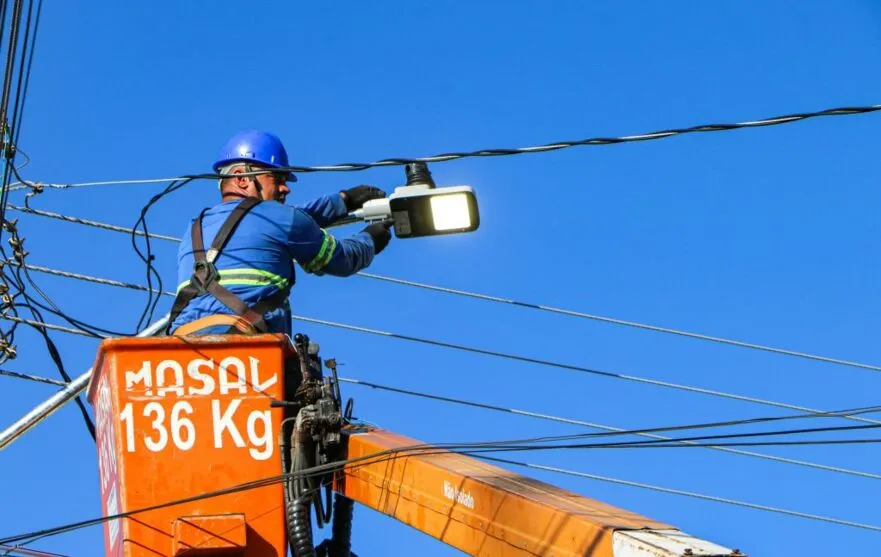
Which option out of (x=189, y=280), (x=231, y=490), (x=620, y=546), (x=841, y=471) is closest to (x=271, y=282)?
(x=189, y=280)

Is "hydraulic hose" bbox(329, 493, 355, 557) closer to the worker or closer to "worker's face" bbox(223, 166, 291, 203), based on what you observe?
the worker

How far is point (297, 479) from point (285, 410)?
356 millimetres

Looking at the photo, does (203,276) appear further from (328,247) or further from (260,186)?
(260,186)

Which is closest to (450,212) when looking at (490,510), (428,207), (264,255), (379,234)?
(428,207)

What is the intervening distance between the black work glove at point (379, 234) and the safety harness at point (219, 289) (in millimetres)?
740

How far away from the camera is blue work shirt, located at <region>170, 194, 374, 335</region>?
24.2ft

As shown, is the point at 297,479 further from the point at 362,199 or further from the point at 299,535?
the point at 362,199

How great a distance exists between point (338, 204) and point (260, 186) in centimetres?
57

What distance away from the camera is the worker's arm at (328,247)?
25.0 ft

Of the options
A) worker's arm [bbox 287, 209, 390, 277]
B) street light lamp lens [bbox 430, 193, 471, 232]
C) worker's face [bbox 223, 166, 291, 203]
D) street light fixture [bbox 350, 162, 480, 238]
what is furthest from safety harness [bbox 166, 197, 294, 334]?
street light lamp lens [bbox 430, 193, 471, 232]

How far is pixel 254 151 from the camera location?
8266 millimetres

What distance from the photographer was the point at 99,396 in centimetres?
700

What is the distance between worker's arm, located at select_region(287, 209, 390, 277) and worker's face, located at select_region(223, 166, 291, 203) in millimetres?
353

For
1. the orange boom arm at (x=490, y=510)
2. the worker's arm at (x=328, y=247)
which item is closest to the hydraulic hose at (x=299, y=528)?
the orange boom arm at (x=490, y=510)
